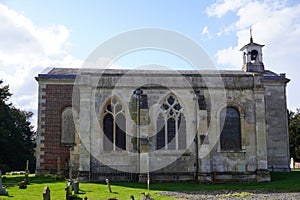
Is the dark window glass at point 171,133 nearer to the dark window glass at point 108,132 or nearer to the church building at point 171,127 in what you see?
the church building at point 171,127

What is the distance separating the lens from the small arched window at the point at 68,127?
3009 cm

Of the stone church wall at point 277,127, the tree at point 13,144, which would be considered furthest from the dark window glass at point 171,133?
the tree at point 13,144

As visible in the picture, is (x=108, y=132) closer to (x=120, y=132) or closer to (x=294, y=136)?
(x=120, y=132)

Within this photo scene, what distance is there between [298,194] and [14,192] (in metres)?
13.2

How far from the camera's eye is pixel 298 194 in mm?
17094

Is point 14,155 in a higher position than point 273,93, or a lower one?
lower

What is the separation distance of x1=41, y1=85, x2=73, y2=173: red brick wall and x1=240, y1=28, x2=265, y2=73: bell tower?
15480 mm

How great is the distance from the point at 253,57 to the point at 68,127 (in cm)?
1720

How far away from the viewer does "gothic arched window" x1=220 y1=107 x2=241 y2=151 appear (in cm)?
2470

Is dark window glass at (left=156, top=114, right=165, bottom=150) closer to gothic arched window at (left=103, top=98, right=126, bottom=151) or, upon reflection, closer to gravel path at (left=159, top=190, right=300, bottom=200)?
gothic arched window at (left=103, top=98, right=126, bottom=151)

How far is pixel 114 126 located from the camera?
2434 cm

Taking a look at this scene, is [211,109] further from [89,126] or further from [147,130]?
[89,126]

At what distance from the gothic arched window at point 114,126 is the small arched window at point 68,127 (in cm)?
665

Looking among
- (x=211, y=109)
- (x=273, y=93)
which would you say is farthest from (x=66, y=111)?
(x=273, y=93)
